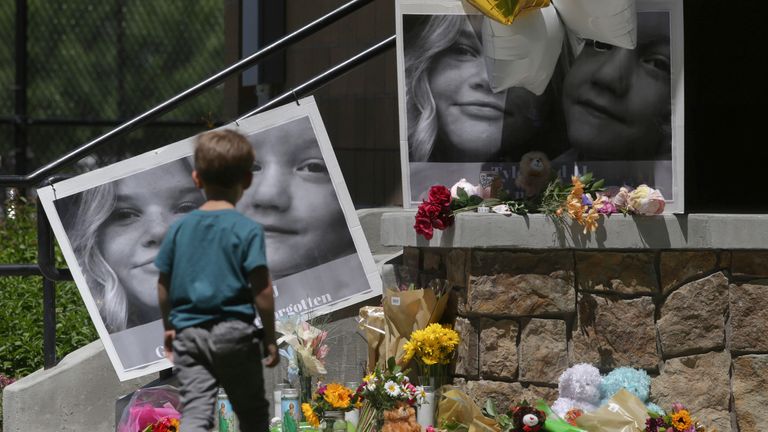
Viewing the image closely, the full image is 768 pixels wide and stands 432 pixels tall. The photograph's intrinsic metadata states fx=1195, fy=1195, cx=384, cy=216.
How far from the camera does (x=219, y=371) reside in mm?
3877

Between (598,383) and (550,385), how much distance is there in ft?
0.74

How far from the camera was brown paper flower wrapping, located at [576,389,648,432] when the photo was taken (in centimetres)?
493

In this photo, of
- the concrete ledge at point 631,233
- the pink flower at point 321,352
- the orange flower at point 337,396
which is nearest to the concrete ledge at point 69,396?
the pink flower at point 321,352

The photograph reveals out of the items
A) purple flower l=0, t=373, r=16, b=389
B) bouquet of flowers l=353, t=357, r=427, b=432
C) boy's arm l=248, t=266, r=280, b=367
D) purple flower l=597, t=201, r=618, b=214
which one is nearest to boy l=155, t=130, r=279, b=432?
boy's arm l=248, t=266, r=280, b=367

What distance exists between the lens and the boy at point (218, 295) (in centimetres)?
382

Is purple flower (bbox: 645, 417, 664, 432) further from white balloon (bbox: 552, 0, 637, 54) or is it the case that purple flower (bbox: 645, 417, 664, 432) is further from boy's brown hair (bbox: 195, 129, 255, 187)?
boy's brown hair (bbox: 195, 129, 255, 187)

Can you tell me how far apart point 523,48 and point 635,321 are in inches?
50.6

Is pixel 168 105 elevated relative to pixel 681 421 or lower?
elevated

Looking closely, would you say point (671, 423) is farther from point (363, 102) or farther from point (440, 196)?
point (363, 102)

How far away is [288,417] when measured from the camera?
206 inches

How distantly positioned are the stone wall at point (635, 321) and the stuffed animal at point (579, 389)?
9 cm

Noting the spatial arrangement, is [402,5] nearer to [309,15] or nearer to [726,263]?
[726,263]

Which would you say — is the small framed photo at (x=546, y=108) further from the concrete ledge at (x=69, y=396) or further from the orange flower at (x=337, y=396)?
the concrete ledge at (x=69, y=396)

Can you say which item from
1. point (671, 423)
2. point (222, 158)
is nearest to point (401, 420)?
point (671, 423)
